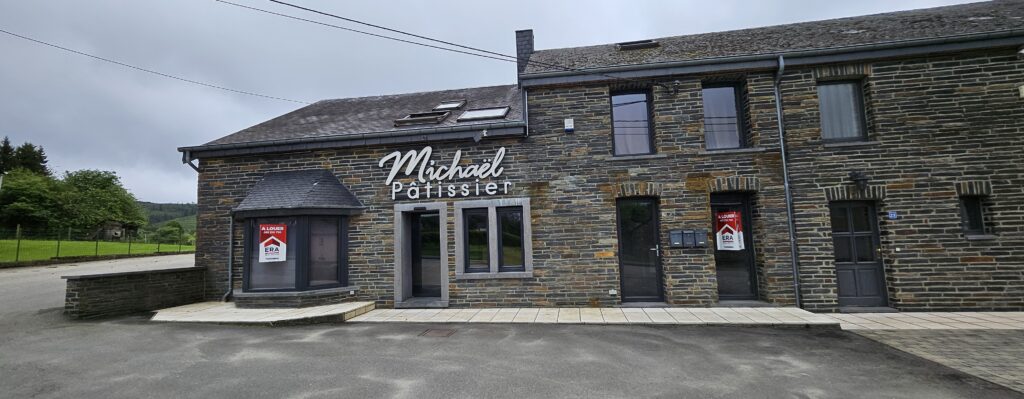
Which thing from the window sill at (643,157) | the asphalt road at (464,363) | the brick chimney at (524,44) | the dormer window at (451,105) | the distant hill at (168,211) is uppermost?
the distant hill at (168,211)

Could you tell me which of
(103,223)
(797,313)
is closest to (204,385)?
(797,313)

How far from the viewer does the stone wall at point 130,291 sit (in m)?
7.38

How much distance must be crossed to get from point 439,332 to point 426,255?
288 centimetres

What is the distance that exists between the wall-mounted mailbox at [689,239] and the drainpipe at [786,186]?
1517 mm

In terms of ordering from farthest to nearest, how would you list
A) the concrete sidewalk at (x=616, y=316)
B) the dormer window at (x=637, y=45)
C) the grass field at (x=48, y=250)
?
the grass field at (x=48, y=250)
the dormer window at (x=637, y=45)
the concrete sidewalk at (x=616, y=316)

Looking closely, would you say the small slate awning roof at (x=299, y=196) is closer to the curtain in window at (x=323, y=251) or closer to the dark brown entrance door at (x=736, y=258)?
the curtain in window at (x=323, y=251)

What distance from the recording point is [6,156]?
44.4 metres

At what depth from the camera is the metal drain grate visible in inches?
240

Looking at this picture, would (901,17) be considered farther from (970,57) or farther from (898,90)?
(898,90)

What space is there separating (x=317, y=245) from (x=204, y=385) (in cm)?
429

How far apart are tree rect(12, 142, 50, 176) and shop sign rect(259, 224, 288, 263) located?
195 ft

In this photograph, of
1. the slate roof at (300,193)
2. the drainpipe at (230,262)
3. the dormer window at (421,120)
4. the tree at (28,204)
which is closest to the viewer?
the slate roof at (300,193)

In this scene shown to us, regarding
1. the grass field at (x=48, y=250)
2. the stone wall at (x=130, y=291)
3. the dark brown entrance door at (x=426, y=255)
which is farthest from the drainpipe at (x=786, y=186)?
the grass field at (x=48, y=250)

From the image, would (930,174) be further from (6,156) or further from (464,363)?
(6,156)
